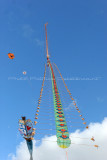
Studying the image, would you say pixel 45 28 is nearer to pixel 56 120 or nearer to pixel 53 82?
pixel 53 82

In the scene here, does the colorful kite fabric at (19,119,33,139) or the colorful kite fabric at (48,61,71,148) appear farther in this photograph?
the colorful kite fabric at (48,61,71,148)

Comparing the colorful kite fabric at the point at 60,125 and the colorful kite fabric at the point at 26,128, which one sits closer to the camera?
the colorful kite fabric at the point at 26,128

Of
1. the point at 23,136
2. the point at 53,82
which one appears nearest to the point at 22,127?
the point at 23,136

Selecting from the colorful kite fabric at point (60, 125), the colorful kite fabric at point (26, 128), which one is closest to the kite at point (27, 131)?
the colorful kite fabric at point (26, 128)

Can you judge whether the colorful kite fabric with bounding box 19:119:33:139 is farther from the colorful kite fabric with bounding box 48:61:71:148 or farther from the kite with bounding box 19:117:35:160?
the colorful kite fabric with bounding box 48:61:71:148

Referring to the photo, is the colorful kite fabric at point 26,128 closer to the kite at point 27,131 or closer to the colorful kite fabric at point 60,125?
the kite at point 27,131

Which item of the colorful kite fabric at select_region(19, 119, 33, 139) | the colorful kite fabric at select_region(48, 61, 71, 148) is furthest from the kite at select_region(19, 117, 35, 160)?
the colorful kite fabric at select_region(48, 61, 71, 148)

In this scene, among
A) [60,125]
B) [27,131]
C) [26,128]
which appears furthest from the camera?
[60,125]

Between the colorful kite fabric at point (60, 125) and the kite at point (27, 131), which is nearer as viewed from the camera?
the kite at point (27, 131)

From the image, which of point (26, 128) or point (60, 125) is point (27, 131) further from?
point (60, 125)

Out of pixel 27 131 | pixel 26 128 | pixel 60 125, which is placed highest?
pixel 60 125

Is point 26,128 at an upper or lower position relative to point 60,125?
lower

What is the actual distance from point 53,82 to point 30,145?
115 ft

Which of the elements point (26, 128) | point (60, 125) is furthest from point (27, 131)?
point (60, 125)
